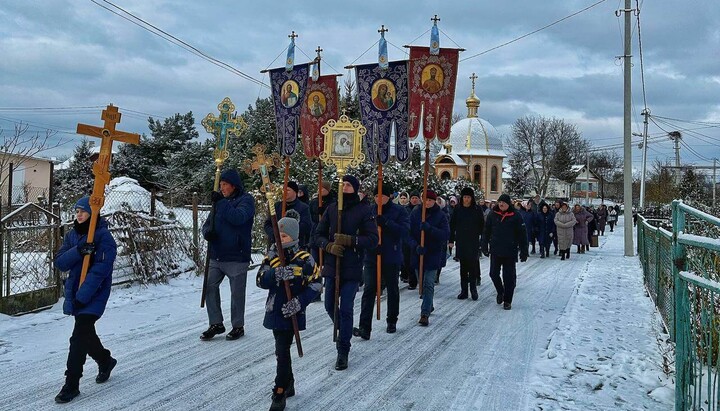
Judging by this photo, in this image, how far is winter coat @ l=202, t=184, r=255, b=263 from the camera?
6.44m

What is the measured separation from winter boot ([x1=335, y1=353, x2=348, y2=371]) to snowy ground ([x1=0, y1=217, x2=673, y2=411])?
3.1 inches

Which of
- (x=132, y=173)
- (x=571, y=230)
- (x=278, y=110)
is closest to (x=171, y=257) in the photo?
(x=278, y=110)

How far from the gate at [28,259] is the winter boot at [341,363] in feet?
15.4

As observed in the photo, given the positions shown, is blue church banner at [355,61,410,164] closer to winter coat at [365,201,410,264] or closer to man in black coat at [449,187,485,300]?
man in black coat at [449,187,485,300]


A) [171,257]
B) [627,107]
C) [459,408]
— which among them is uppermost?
[627,107]

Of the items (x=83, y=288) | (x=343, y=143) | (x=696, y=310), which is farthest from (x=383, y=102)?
(x=696, y=310)

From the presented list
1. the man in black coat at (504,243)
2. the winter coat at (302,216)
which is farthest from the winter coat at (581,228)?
the winter coat at (302,216)

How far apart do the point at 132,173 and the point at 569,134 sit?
4566 cm

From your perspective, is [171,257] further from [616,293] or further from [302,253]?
[616,293]

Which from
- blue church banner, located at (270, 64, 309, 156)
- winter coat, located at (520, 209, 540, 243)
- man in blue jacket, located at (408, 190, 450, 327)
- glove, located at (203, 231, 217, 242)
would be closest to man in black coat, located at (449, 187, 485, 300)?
man in blue jacket, located at (408, 190, 450, 327)

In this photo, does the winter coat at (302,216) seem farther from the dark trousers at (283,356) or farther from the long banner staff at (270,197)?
the dark trousers at (283,356)

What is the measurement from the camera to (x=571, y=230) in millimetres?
17203

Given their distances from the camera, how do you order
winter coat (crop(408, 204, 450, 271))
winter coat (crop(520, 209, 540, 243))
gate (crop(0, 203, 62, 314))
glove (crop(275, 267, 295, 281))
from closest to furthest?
glove (crop(275, 267, 295, 281)), gate (crop(0, 203, 62, 314)), winter coat (crop(408, 204, 450, 271)), winter coat (crop(520, 209, 540, 243))

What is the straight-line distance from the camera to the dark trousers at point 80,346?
4695 millimetres
